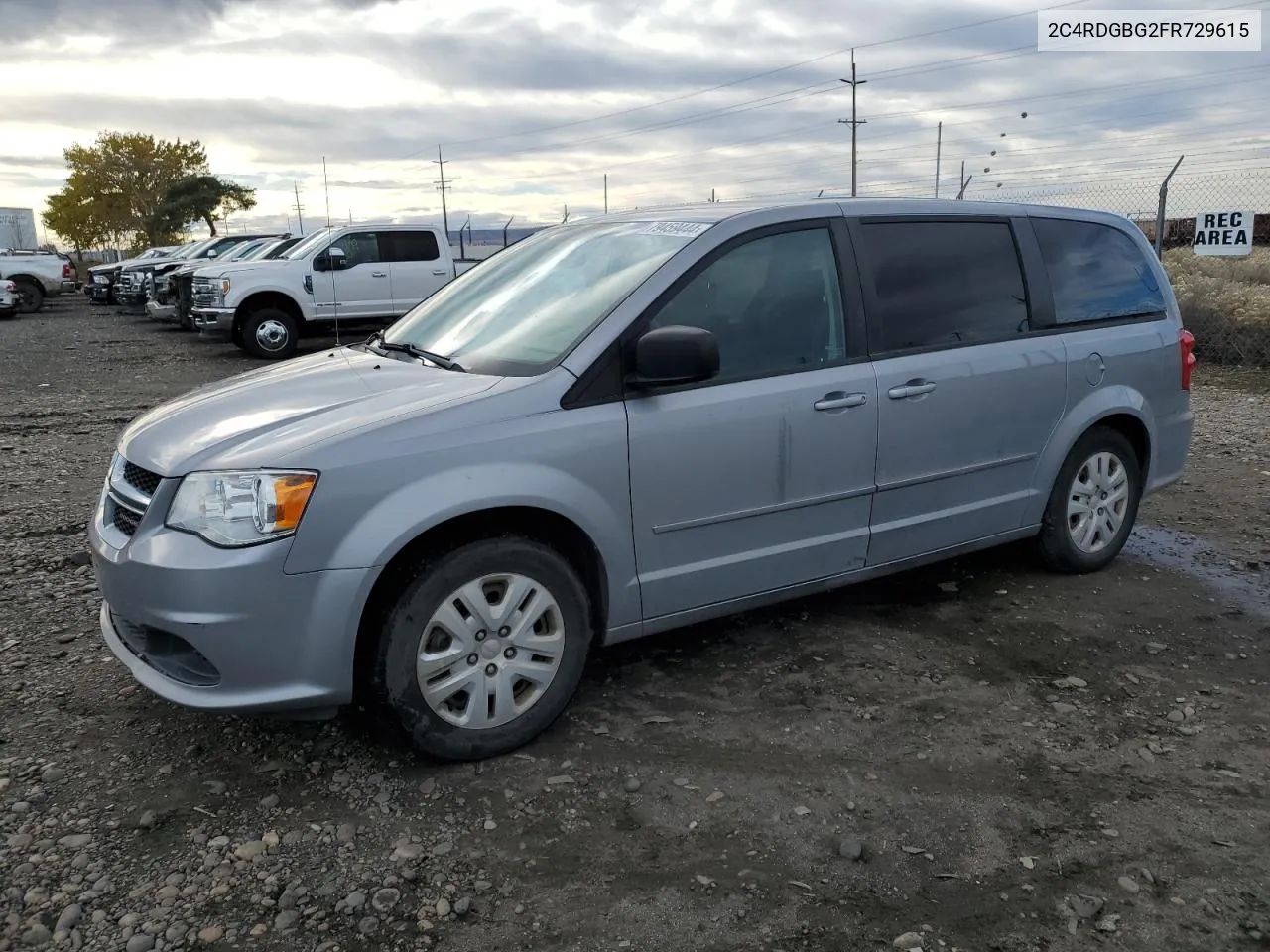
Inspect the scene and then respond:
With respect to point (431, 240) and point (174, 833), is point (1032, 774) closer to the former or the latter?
point (174, 833)

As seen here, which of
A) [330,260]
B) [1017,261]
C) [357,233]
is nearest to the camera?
[1017,261]

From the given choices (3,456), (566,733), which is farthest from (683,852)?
(3,456)

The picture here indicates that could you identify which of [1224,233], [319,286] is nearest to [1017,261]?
[1224,233]

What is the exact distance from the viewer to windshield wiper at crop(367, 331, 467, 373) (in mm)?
3688

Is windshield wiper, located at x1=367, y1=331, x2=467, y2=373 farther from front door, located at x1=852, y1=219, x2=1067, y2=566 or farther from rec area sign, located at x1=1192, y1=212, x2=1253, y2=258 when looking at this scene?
rec area sign, located at x1=1192, y1=212, x2=1253, y2=258

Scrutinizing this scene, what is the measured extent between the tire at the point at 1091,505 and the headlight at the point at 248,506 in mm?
3414

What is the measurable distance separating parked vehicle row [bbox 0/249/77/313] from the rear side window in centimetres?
2669

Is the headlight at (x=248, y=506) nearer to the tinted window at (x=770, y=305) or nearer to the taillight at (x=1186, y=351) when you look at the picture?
the tinted window at (x=770, y=305)

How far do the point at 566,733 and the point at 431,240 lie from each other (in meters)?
12.9

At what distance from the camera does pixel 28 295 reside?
2572 centimetres

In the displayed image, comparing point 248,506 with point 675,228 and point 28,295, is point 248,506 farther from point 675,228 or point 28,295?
point 28,295

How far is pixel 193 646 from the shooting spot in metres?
2.95

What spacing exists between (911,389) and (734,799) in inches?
70.9

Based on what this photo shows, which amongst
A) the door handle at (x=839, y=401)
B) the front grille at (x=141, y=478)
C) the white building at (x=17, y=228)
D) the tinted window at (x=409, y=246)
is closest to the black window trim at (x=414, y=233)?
the tinted window at (x=409, y=246)
